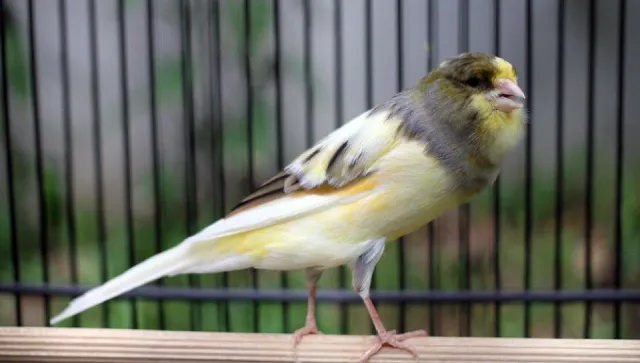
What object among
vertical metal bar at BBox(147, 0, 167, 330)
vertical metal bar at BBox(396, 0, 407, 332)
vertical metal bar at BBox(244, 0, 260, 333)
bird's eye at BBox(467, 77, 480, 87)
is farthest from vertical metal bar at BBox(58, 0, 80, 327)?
bird's eye at BBox(467, 77, 480, 87)

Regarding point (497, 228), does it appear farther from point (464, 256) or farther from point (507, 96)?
point (507, 96)

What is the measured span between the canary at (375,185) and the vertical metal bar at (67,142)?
1.09ft

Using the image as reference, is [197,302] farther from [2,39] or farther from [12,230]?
[2,39]

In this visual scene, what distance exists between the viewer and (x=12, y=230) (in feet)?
4.37

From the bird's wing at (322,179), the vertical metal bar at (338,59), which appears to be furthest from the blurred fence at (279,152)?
the bird's wing at (322,179)

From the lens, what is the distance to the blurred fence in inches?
50.6

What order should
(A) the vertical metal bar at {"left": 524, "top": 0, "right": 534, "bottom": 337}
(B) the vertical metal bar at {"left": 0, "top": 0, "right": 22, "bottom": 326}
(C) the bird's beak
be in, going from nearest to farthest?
(C) the bird's beak < (A) the vertical metal bar at {"left": 524, "top": 0, "right": 534, "bottom": 337} < (B) the vertical metal bar at {"left": 0, "top": 0, "right": 22, "bottom": 326}

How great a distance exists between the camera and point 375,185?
37.8 inches

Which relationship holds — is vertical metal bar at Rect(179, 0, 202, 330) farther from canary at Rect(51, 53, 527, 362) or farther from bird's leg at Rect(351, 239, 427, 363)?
bird's leg at Rect(351, 239, 427, 363)

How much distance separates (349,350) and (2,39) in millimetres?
760

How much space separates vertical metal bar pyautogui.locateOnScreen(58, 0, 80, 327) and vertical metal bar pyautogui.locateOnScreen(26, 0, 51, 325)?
1.5 inches

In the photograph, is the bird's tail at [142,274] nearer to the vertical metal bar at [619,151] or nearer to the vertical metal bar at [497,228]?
the vertical metal bar at [497,228]

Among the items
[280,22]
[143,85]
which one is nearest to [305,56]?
[280,22]

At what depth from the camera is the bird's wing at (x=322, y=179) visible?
0.98m
